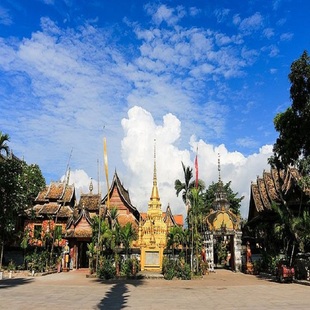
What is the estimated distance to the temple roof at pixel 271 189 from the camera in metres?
29.0

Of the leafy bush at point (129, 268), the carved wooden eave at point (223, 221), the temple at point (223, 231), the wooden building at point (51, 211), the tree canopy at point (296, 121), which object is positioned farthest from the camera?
the wooden building at point (51, 211)

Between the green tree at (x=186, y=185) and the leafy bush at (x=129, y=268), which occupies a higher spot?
the green tree at (x=186, y=185)

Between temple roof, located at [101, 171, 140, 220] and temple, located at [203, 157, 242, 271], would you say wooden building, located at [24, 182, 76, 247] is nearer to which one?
temple roof, located at [101, 171, 140, 220]

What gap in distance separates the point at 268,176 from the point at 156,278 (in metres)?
17.3

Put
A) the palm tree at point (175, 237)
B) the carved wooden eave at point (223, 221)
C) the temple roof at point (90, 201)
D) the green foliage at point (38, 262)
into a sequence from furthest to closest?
the temple roof at point (90, 201), the carved wooden eave at point (223, 221), the green foliage at point (38, 262), the palm tree at point (175, 237)

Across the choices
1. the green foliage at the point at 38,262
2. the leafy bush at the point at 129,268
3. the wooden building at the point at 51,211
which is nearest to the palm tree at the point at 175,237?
the leafy bush at the point at 129,268

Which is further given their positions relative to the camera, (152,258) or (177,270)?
(152,258)

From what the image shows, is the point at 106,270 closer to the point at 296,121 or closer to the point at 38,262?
the point at 38,262

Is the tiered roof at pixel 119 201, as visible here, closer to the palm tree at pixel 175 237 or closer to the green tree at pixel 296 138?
the palm tree at pixel 175 237

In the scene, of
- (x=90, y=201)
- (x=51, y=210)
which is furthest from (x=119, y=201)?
(x=51, y=210)

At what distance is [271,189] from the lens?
3462cm

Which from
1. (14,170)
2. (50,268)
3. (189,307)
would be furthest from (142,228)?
(189,307)

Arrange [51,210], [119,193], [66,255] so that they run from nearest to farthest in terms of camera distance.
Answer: [66,255] < [51,210] < [119,193]

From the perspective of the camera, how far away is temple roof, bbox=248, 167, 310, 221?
29.0 m
